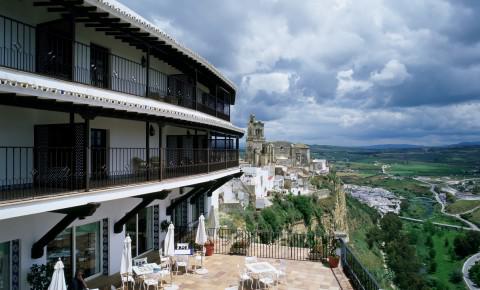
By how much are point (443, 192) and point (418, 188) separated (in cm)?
1379

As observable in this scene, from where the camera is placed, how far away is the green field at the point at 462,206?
14586 centimetres

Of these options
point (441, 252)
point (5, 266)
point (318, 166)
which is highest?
point (5, 266)

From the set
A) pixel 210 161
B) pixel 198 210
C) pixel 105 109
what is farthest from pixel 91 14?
pixel 198 210

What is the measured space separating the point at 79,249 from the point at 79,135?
4.07 meters

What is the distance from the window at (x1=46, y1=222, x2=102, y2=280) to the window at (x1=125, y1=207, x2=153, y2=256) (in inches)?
71.3

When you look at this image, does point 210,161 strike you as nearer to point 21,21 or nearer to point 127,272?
point 127,272

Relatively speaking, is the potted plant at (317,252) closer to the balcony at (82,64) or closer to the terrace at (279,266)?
the terrace at (279,266)

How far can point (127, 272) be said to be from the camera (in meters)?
11.1

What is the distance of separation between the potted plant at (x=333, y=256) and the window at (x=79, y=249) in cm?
949

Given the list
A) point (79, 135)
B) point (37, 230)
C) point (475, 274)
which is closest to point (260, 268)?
point (37, 230)

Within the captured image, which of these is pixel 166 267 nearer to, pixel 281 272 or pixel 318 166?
pixel 281 272

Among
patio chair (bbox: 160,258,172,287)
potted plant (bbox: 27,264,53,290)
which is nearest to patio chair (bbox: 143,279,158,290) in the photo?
patio chair (bbox: 160,258,172,287)

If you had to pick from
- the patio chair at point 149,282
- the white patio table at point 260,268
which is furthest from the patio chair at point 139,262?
the white patio table at point 260,268

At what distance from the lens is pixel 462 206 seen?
→ 148750 millimetres
